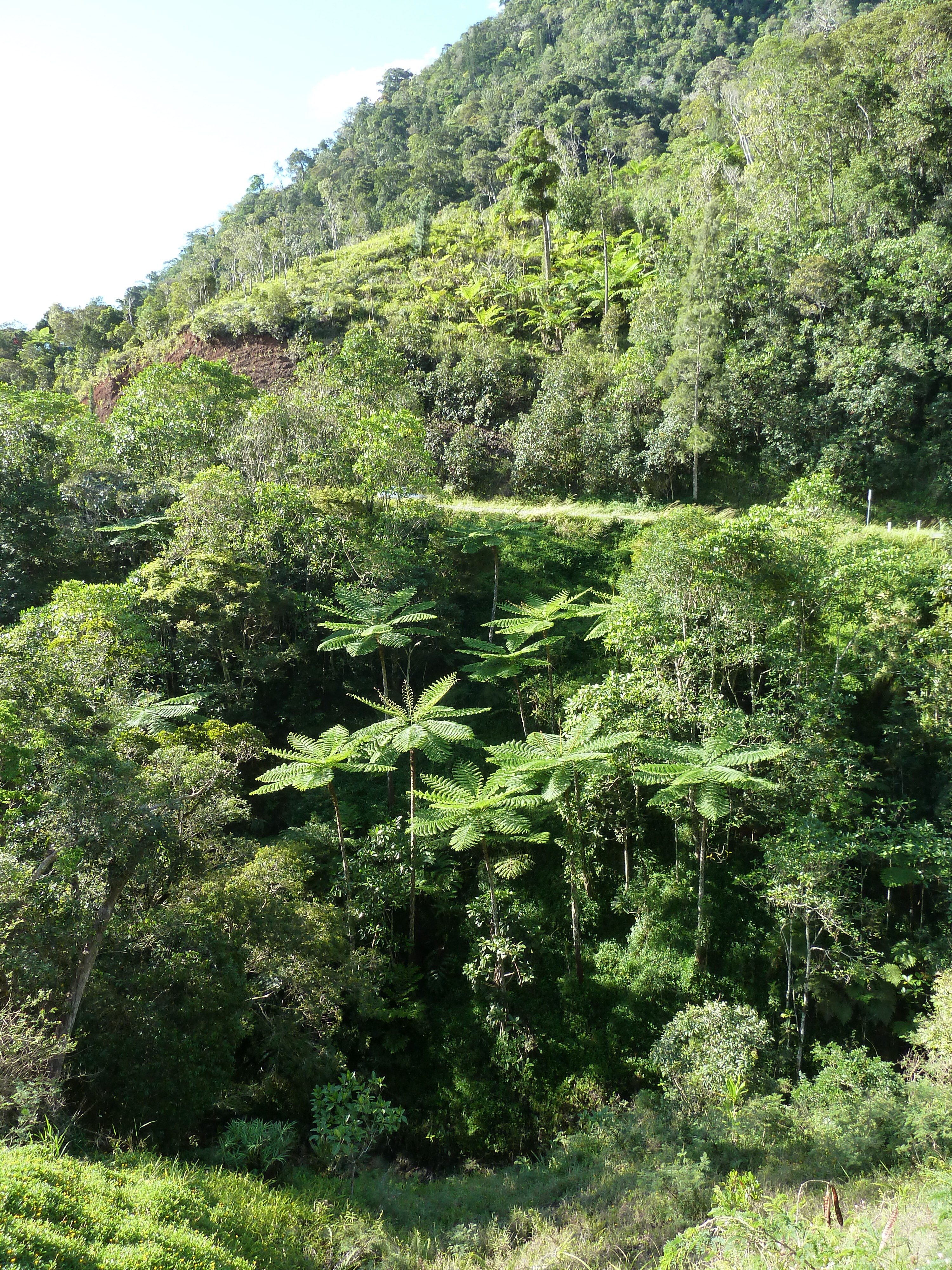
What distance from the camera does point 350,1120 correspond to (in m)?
8.12

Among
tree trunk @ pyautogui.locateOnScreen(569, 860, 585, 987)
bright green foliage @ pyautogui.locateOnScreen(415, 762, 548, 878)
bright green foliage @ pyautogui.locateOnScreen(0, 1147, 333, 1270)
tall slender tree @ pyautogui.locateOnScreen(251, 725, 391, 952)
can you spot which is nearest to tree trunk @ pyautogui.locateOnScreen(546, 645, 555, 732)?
bright green foliage @ pyautogui.locateOnScreen(415, 762, 548, 878)

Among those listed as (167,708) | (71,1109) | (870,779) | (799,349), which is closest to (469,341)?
(799,349)

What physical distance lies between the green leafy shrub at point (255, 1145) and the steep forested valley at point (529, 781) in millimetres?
62

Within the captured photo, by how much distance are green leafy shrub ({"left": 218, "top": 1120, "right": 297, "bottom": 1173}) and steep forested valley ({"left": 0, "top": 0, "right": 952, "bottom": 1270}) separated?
0.20 ft

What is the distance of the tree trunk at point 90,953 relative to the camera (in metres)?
6.85

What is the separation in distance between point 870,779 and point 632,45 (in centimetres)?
8378

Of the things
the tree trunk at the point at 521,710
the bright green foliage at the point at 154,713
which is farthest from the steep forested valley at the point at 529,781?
the tree trunk at the point at 521,710

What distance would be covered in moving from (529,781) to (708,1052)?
4441 mm

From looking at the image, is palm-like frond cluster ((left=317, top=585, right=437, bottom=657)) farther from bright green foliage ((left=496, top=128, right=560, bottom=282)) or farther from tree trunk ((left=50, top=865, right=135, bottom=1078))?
bright green foliage ((left=496, top=128, right=560, bottom=282))

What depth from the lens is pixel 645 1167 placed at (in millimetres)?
6988

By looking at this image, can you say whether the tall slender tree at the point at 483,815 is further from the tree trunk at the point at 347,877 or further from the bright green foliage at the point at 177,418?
the bright green foliage at the point at 177,418

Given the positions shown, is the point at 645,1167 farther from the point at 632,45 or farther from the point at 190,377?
the point at 632,45

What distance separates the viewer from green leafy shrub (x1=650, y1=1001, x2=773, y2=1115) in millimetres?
8039

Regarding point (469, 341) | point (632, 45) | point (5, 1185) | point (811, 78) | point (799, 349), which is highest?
point (632, 45)
